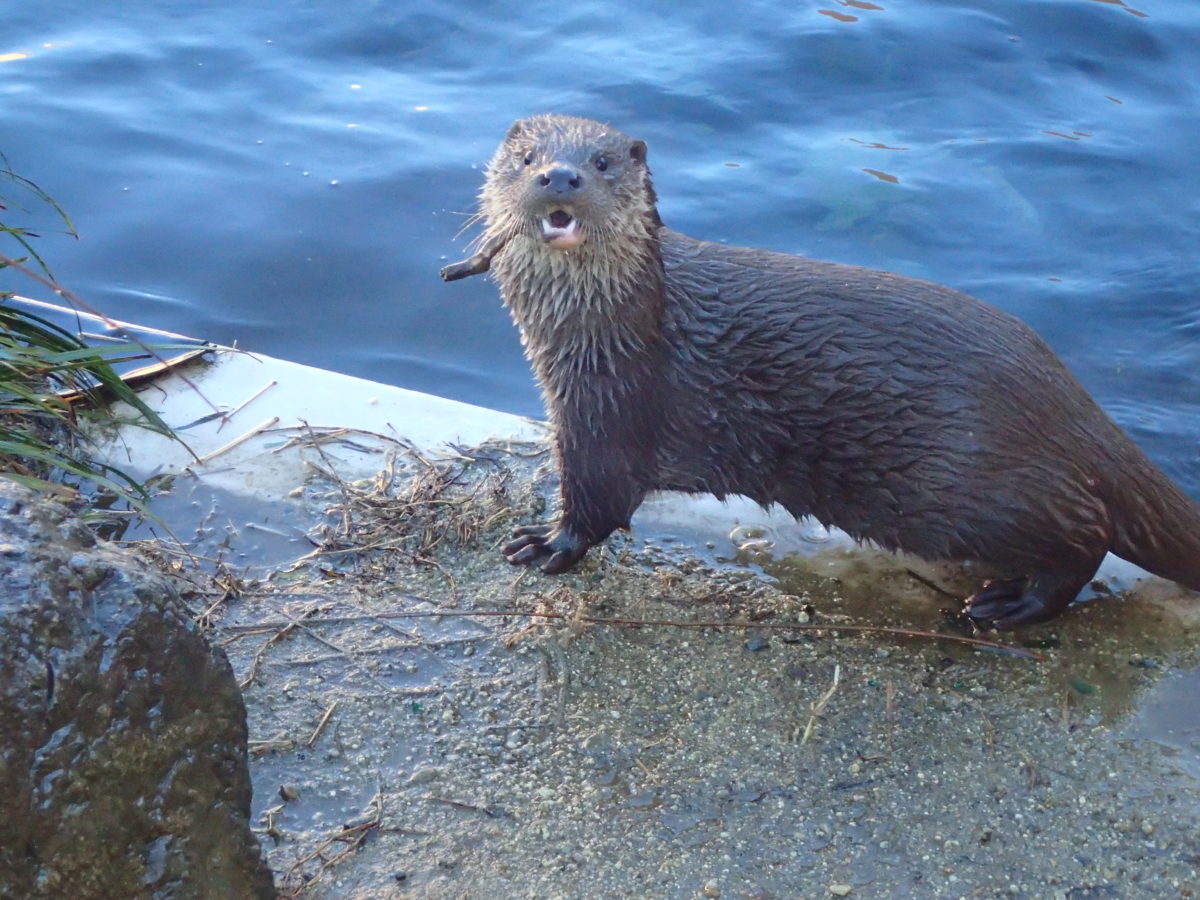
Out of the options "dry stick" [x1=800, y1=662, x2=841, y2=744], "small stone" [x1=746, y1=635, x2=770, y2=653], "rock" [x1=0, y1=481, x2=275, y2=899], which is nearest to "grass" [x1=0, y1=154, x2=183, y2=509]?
"rock" [x1=0, y1=481, x2=275, y2=899]

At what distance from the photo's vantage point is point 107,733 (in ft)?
5.68

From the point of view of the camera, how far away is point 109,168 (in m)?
5.32

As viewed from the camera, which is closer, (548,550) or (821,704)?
(821,704)

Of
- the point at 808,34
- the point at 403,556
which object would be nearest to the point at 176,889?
the point at 403,556

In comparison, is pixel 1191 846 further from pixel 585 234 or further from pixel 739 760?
pixel 585 234

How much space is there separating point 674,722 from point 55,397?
174cm

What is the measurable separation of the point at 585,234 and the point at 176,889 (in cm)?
163

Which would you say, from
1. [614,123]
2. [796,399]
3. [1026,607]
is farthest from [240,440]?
[614,123]

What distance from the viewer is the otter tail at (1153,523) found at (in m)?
2.80

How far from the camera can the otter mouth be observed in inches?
111

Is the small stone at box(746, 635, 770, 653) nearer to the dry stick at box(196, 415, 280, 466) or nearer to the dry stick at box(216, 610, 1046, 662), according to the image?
the dry stick at box(216, 610, 1046, 662)

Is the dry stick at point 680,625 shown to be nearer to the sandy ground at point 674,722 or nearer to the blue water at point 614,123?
the sandy ground at point 674,722

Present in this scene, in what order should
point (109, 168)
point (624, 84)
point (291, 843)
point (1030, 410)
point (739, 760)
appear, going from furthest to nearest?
1. point (624, 84)
2. point (109, 168)
3. point (1030, 410)
4. point (739, 760)
5. point (291, 843)

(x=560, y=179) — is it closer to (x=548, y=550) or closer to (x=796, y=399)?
(x=796, y=399)
